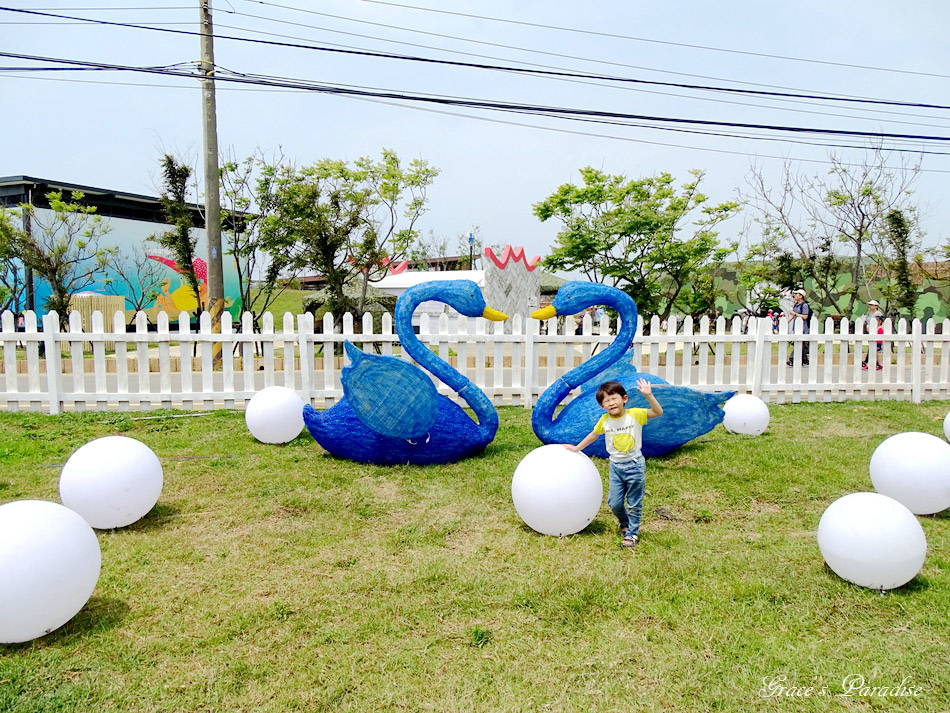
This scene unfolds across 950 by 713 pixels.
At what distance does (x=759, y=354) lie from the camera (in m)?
9.77

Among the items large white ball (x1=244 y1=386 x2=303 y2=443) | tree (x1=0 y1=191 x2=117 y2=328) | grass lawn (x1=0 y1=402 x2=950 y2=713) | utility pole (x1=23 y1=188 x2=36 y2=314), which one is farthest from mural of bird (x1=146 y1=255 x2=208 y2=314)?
grass lawn (x1=0 y1=402 x2=950 y2=713)

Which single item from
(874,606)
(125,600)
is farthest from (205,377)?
(874,606)

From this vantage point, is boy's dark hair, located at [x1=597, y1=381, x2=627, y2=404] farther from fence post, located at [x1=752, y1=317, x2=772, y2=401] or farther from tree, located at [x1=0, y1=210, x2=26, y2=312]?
tree, located at [x1=0, y1=210, x2=26, y2=312]

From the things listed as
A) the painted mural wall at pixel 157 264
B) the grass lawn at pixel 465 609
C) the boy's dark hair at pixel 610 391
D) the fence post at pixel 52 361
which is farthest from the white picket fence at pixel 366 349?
the painted mural wall at pixel 157 264

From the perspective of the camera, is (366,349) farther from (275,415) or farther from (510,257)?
(510,257)

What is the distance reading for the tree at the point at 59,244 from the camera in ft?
61.0

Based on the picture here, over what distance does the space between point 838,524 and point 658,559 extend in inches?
39.0

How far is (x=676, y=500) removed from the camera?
5090 mm

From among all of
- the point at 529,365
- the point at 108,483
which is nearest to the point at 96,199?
the point at 529,365

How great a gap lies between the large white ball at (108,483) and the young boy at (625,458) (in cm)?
288

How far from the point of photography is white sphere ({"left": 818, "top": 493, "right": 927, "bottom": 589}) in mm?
3279

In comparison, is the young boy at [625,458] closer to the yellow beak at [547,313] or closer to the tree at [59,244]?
the yellow beak at [547,313]

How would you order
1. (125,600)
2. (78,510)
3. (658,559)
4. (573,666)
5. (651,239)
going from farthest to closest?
(651,239)
(78,510)
(658,559)
(125,600)
(573,666)

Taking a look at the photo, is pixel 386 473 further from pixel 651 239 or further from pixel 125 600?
pixel 651 239
